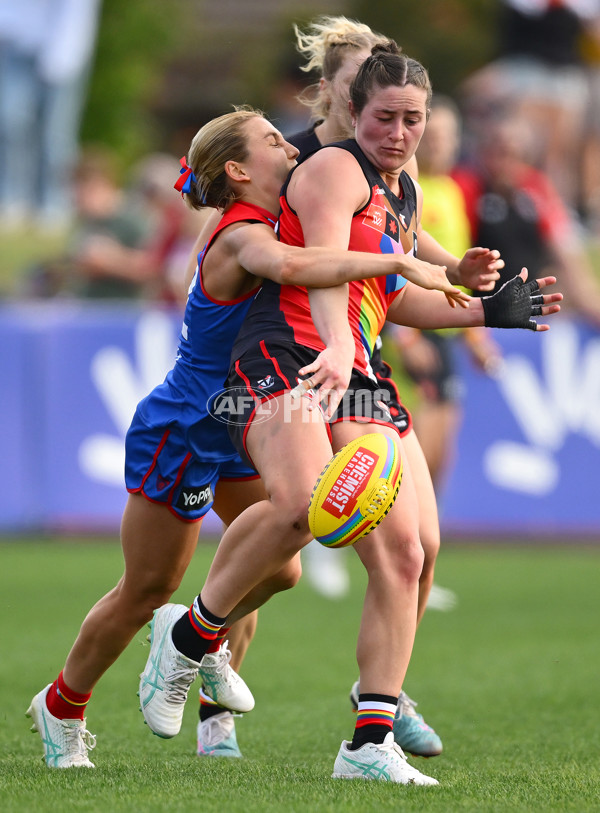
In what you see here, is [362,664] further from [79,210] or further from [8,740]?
[79,210]

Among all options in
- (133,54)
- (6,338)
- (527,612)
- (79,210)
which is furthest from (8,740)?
(133,54)

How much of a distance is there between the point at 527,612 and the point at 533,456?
2.48 m

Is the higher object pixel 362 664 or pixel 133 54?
pixel 133 54

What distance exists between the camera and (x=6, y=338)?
10.4 meters

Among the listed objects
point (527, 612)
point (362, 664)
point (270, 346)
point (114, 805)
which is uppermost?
point (270, 346)

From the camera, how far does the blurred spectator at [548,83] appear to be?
16141 mm

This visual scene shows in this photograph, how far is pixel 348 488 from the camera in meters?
3.79

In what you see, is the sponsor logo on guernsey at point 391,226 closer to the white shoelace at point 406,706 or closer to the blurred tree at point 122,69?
the white shoelace at point 406,706

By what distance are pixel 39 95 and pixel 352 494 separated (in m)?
16.7

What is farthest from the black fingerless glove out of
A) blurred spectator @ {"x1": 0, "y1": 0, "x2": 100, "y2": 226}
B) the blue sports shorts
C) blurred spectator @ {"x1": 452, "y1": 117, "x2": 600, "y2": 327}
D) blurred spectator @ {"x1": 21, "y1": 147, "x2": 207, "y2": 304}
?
blurred spectator @ {"x1": 0, "y1": 0, "x2": 100, "y2": 226}

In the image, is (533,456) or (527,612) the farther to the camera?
(533,456)

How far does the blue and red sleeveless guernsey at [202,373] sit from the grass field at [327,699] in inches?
40.7

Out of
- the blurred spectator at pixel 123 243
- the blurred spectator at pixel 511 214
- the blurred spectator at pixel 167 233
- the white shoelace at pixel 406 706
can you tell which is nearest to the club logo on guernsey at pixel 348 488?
the white shoelace at pixel 406 706

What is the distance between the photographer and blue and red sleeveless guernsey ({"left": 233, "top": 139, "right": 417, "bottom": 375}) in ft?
13.8
